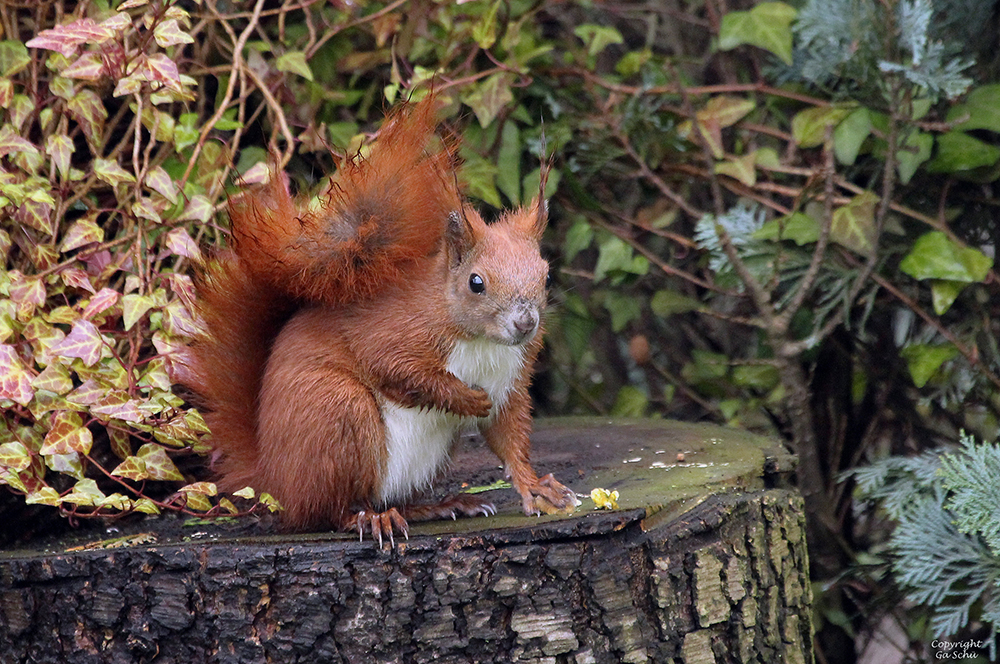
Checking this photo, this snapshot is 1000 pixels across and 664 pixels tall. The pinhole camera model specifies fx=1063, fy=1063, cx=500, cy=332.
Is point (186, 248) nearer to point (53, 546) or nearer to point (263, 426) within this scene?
point (263, 426)

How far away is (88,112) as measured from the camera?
1908 mm

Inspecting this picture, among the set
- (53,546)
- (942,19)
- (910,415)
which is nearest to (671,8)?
(942,19)

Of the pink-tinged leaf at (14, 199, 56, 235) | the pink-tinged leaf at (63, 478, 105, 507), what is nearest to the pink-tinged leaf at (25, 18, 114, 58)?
the pink-tinged leaf at (14, 199, 56, 235)

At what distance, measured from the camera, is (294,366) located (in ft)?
5.17

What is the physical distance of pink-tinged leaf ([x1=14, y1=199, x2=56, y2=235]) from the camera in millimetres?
1838

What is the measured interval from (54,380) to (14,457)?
0.14 metres

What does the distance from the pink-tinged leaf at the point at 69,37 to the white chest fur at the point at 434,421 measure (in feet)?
2.53

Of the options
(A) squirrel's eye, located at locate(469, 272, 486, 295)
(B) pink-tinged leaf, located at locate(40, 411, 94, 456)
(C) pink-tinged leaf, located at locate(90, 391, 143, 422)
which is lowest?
(B) pink-tinged leaf, located at locate(40, 411, 94, 456)

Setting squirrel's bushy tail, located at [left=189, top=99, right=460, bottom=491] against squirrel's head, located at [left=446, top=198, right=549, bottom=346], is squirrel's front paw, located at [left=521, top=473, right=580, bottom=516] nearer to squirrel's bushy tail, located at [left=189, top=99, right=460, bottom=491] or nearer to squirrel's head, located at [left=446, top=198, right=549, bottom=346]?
squirrel's head, located at [left=446, top=198, right=549, bottom=346]

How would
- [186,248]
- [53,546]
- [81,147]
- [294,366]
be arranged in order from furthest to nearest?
[81,147]
[186,248]
[53,546]
[294,366]

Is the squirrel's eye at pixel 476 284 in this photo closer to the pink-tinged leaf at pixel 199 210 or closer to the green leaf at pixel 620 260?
the pink-tinged leaf at pixel 199 210

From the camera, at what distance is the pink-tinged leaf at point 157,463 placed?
1723 mm

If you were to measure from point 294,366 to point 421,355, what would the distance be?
189 mm

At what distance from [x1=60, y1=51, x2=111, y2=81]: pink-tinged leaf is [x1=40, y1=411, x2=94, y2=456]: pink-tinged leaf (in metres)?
0.57
